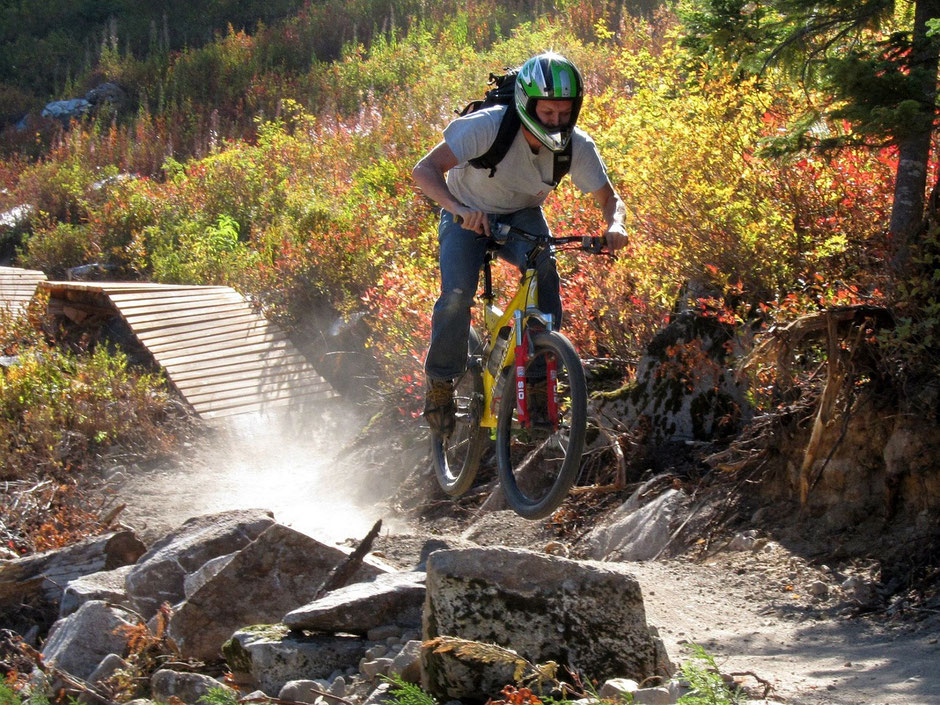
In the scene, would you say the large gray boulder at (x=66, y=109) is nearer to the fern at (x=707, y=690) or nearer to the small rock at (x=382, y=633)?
the small rock at (x=382, y=633)

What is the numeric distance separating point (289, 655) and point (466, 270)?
84.7 inches

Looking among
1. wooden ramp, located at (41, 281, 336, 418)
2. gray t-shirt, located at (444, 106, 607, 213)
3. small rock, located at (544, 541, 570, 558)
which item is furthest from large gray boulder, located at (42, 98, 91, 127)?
gray t-shirt, located at (444, 106, 607, 213)

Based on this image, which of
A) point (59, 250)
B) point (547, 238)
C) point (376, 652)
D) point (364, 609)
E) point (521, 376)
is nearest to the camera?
point (376, 652)

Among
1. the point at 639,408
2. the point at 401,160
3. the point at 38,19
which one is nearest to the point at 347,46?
the point at 401,160

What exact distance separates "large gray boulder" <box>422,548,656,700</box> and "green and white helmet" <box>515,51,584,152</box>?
2077 mm

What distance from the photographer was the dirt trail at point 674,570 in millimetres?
4148

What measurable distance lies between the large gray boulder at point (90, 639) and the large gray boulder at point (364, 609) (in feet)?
5.11

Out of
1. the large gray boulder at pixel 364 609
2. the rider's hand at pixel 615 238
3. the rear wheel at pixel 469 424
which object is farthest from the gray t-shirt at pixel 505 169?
the large gray boulder at pixel 364 609

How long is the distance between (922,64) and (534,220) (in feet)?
6.94

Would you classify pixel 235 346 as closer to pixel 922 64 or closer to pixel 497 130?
pixel 497 130

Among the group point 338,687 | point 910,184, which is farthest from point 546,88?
point 338,687

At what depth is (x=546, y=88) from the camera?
4980mm

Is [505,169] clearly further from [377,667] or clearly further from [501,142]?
[377,667]

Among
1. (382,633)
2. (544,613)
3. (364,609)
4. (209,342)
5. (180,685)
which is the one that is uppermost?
(209,342)
